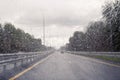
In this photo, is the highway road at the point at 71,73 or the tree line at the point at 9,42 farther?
the tree line at the point at 9,42

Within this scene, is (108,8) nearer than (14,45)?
Yes

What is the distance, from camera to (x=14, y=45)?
11819 centimetres

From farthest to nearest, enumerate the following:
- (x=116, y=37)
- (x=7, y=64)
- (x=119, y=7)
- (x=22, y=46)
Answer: (x=22, y=46) → (x=116, y=37) → (x=119, y=7) → (x=7, y=64)

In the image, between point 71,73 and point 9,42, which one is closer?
point 71,73

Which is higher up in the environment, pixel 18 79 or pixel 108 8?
pixel 108 8

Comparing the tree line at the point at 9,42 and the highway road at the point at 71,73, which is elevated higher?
the tree line at the point at 9,42

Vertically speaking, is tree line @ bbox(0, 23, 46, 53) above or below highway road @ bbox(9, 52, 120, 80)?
above

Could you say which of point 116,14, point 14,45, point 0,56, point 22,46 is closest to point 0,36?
point 14,45

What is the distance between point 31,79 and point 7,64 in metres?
3.59

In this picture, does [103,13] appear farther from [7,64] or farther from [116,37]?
[7,64]

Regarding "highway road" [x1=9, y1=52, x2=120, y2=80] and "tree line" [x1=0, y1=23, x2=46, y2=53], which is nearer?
"highway road" [x1=9, y1=52, x2=120, y2=80]

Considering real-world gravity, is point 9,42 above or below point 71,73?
above

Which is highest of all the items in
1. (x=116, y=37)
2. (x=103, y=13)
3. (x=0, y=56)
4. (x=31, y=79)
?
(x=103, y=13)

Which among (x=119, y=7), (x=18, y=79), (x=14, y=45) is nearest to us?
(x=18, y=79)
